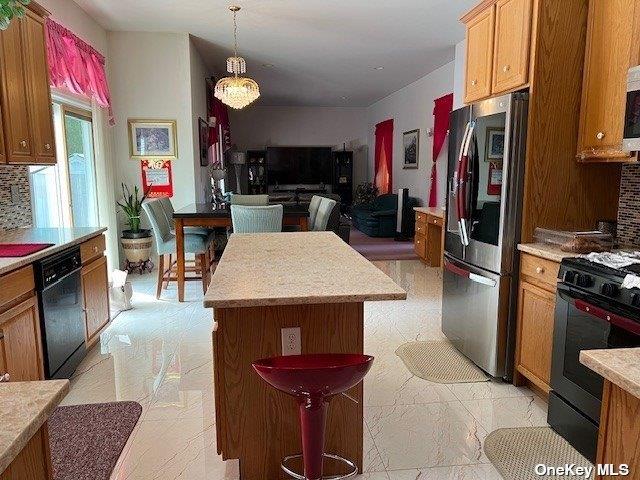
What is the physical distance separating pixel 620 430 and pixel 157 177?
16.5 ft

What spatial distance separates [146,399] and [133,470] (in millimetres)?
592

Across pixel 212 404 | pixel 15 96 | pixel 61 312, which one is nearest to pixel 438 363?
pixel 212 404

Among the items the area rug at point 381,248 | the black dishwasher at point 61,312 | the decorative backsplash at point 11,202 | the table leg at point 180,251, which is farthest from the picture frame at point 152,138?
the area rug at point 381,248

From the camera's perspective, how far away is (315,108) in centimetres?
1025

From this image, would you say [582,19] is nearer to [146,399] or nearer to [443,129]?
[146,399]

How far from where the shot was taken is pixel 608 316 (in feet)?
5.78

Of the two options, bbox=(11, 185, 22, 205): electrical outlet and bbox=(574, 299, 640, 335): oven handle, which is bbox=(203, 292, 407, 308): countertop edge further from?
bbox=(11, 185, 22, 205): electrical outlet

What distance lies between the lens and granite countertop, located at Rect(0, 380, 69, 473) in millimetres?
651

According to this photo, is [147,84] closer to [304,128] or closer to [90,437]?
[90,437]

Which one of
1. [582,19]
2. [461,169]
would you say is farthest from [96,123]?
[582,19]

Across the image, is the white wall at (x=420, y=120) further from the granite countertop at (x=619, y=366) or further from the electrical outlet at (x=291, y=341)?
the granite countertop at (x=619, y=366)

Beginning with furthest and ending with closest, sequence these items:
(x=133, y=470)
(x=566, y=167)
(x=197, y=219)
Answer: (x=197, y=219)
(x=566, y=167)
(x=133, y=470)

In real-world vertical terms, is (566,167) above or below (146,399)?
above

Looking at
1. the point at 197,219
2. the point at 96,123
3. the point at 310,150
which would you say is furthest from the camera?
the point at 310,150
